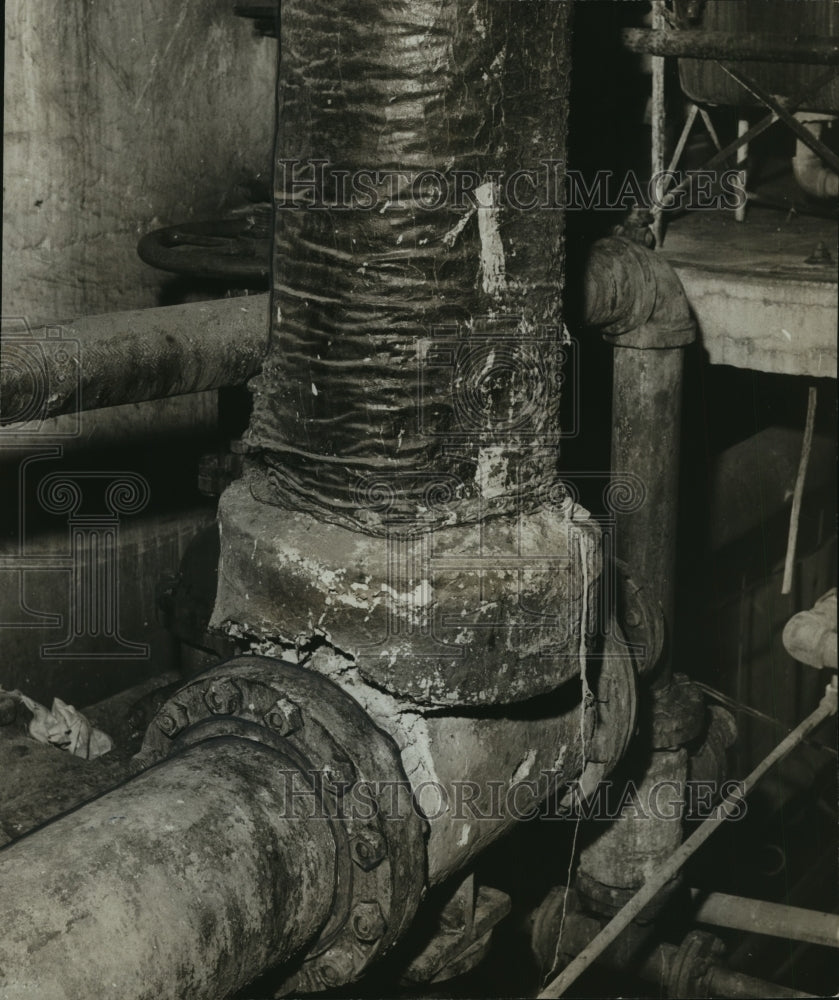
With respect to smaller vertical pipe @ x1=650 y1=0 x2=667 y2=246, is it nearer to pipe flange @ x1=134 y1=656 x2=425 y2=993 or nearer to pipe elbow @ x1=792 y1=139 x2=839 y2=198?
pipe elbow @ x1=792 y1=139 x2=839 y2=198

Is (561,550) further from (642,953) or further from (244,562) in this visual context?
(642,953)

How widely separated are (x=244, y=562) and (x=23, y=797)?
62 centimetres

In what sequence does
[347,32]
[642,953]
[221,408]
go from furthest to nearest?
[642,953]
[221,408]
[347,32]

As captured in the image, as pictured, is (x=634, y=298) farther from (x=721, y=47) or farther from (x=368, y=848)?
(x=368, y=848)

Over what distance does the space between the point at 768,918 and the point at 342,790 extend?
1.84m

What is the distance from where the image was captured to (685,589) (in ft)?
15.8

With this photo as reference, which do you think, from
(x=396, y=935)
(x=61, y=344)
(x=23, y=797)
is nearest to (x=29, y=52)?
(x=61, y=344)

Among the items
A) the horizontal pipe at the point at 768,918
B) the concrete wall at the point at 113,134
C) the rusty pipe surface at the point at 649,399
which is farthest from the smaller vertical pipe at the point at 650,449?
the concrete wall at the point at 113,134

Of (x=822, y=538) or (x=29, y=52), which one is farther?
(x=822, y=538)

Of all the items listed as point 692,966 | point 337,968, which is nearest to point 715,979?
point 692,966

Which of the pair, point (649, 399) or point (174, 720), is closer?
point (174, 720)

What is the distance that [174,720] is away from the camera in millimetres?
2127

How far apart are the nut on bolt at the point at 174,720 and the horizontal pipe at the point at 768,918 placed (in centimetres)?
181

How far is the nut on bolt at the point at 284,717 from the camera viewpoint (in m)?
A: 2.00
